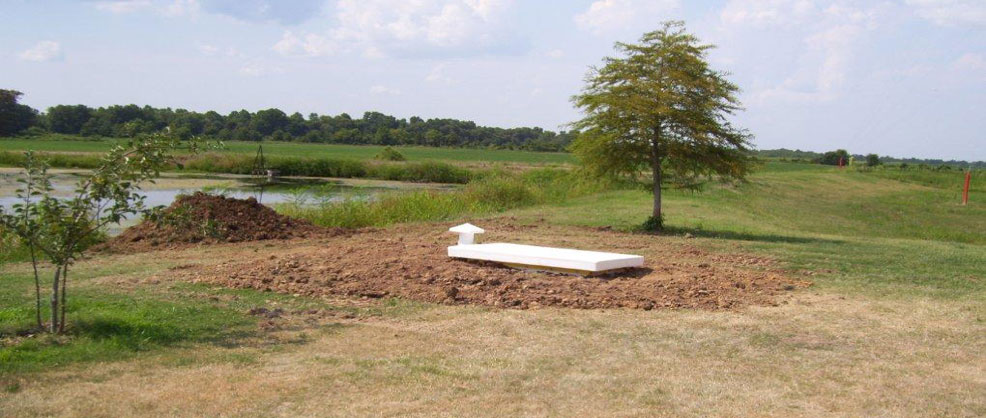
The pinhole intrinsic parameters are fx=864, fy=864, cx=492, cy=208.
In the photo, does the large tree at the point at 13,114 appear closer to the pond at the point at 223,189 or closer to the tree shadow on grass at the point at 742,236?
the pond at the point at 223,189

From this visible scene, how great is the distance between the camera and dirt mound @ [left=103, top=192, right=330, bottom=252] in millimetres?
14547

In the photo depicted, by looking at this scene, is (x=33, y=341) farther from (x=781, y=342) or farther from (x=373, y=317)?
(x=781, y=342)

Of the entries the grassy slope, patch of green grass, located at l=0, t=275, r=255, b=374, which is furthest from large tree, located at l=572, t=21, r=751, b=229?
the grassy slope

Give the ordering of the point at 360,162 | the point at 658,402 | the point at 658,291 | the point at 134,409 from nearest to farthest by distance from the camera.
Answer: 1. the point at 134,409
2. the point at 658,402
3. the point at 658,291
4. the point at 360,162

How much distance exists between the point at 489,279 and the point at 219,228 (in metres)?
6.56

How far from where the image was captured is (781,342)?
768 cm

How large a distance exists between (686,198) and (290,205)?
13726 mm

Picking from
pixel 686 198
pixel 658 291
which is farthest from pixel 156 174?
pixel 686 198

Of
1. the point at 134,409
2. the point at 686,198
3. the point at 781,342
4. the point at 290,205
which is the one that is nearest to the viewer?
the point at 134,409

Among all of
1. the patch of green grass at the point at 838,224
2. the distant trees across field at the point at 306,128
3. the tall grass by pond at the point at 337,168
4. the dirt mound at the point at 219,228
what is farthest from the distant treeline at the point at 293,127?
the dirt mound at the point at 219,228

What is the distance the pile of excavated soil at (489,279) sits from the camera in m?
9.52

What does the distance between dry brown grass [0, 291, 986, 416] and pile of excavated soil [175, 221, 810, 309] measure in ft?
2.52

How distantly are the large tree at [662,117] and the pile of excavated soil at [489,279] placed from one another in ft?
13.1

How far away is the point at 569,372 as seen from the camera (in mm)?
6621
